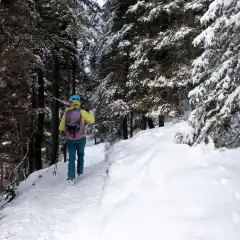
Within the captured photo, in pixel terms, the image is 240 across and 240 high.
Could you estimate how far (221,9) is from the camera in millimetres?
6152

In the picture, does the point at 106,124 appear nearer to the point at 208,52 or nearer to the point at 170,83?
the point at 170,83

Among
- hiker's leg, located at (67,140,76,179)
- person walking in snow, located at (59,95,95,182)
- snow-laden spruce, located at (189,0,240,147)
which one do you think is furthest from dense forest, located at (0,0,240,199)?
hiker's leg, located at (67,140,76,179)

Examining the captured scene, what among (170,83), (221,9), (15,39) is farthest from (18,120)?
(170,83)

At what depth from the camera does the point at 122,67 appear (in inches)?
699

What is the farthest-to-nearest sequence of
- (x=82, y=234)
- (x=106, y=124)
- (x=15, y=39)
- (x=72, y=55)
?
(x=106, y=124)
(x=72, y=55)
(x=15, y=39)
(x=82, y=234)

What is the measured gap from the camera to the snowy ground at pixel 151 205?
3.96m

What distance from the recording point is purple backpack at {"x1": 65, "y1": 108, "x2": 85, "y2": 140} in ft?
25.8

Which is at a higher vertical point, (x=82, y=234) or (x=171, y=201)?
(x=171, y=201)

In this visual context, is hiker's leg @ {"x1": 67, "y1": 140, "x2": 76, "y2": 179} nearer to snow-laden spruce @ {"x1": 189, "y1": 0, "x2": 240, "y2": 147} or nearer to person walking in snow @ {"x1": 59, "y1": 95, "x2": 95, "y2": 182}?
person walking in snow @ {"x1": 59, "y1": 95, "x2": 95, "y2": 182}

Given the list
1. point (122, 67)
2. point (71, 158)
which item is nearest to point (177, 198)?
point (71, 158)

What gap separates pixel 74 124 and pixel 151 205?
378 cm

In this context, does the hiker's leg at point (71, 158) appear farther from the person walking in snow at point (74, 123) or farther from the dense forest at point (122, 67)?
the dense forest at point (122, 67)

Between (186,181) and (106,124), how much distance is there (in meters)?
15.3

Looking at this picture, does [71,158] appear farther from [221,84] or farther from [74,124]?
[221,84]
